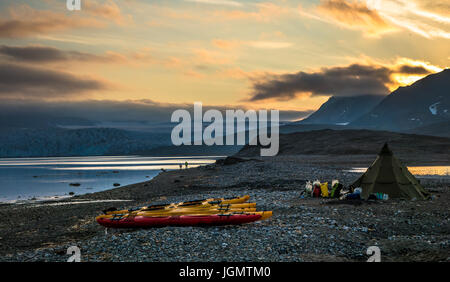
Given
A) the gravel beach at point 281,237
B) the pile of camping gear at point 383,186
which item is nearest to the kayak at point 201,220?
the gravel beach at point 281,237

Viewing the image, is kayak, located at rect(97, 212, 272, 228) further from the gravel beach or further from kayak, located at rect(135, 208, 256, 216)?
kayak, located at rect(135, 208, 256, 216)

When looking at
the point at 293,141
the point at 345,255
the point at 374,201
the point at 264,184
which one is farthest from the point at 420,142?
the point at 345,255

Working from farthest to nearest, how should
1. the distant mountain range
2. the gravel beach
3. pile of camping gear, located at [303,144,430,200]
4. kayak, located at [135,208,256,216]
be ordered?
the distant mountain range, pile of camping gear, located at [303,144,430,200], kayak, located at [135,208,256,216], the gravel beach

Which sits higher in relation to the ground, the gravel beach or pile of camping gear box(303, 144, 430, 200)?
pile of camping gear box(303, 144, 430, 200)

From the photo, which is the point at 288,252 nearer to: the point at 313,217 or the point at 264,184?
the point at 313,217

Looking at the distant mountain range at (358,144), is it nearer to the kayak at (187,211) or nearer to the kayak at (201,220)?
the kayak at (187,211)

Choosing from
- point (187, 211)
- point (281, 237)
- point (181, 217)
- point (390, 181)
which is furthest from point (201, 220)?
point (390, 181)

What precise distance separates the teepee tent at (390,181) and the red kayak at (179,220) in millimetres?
11505

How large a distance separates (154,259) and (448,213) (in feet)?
52.2

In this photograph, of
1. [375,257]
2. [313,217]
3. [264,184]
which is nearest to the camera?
[375,257]

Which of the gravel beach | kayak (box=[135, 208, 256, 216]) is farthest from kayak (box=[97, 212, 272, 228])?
kayak (box=[135, 208, 256, 216])

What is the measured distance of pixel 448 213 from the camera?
20344mm

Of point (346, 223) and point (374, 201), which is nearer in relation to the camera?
point (346, 223)

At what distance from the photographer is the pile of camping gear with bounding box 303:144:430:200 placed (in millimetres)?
25108
